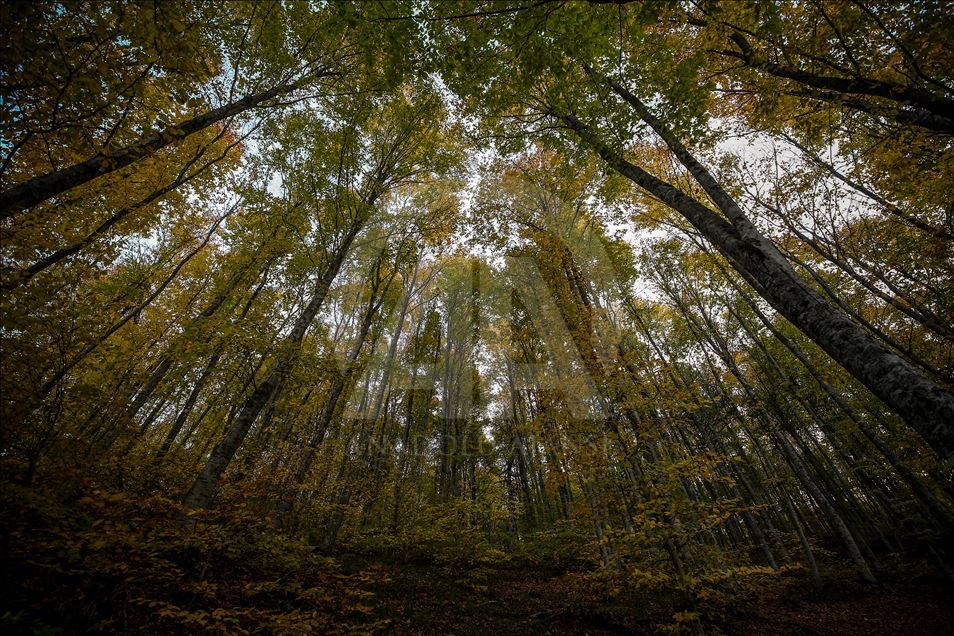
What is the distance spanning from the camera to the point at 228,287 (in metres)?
10.7

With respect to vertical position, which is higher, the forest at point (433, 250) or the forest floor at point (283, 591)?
the forest at point (433, 250)

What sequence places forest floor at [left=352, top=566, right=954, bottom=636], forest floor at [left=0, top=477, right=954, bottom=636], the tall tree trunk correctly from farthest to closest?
forest floor at [left=352, top=566, right=954, bottom=636] < forest floor at [left=0, top=477, right=954, bottom=636] < the tall tree trunk

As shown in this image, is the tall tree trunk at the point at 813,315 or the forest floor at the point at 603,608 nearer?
the tall tree trunk at the point at 813,315

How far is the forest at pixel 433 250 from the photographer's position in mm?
3141

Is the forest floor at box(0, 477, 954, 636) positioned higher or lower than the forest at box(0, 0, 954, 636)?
lower

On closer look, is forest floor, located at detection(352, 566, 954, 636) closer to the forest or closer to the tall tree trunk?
the forest

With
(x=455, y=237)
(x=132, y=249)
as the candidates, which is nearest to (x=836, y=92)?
(x=455, y=237)

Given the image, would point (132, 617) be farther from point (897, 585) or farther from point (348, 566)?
point (897, 585)

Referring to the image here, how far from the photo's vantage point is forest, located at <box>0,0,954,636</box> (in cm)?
314

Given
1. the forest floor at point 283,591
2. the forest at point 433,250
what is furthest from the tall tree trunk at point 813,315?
the forest floor at point 283,591

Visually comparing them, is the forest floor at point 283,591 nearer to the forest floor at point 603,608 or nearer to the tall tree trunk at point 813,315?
the forest floor at point 603,608

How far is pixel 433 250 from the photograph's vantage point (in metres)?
10.7

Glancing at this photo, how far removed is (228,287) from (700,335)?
1871 cm

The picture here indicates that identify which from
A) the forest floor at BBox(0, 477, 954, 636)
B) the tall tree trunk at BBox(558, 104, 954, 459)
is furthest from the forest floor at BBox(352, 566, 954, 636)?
the tall tree trunk at BBox(558, 104, 954, 459)
